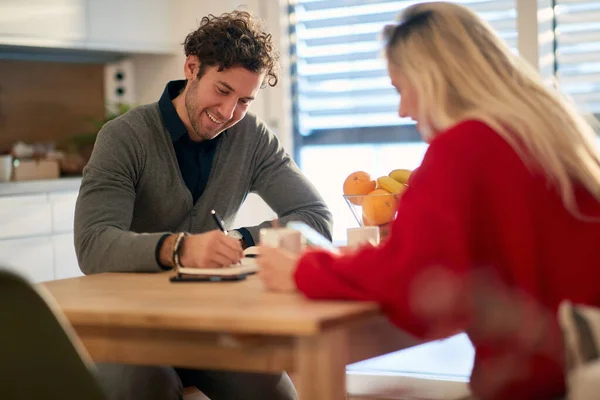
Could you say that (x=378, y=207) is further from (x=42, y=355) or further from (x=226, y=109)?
(x=42, y=355)

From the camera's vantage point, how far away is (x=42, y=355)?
3.40 ft

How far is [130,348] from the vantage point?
1.58 meters

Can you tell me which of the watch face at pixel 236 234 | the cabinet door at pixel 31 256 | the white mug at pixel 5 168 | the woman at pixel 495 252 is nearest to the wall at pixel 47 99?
the white mug at pixel 5 168

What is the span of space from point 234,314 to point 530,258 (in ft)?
1.59

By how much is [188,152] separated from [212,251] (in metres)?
0.62

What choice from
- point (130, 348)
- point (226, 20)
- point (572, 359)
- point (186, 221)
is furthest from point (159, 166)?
point (572, 359)

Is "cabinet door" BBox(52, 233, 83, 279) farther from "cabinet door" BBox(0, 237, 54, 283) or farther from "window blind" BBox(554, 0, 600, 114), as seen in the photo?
"window blind" BBox(554, 0, 600, 114)

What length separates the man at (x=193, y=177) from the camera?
2064 millimetres

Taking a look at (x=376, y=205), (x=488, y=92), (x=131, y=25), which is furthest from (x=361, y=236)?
(x=131, y=25)

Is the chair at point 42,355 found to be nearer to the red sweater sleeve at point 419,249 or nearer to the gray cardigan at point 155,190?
the red sweater sleeve at point 419,249

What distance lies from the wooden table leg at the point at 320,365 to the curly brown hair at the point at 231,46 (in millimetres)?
1181

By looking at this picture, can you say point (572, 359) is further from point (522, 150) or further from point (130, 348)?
point (130, 348)

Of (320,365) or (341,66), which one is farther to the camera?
(341,66)

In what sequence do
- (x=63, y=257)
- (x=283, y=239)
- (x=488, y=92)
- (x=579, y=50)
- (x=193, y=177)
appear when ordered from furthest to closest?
(x=63, y=257) → (x=579, y=50) → (x=193, y=177) → (x=283, y=239) → (x=488, y=92)
